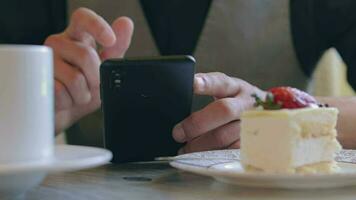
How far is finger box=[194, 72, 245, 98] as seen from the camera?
0.77 metres

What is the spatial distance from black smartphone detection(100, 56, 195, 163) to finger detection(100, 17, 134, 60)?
144mm

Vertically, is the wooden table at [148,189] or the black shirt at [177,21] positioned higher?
the black shirt at [177,21]

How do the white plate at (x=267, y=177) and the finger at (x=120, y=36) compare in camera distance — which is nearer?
the white plate at (x=267, y=177)

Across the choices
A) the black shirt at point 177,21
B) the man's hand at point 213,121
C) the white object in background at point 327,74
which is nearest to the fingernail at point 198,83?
the man's hand at point 213,121

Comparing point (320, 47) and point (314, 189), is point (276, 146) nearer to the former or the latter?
point (314, 189)

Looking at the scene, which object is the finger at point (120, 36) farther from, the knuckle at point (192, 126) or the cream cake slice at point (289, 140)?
the cream cake slice at point (289, 140)

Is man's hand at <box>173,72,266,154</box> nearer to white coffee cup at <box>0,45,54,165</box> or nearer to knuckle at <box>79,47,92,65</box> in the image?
knuckle at <box>79,47,92,65</box>

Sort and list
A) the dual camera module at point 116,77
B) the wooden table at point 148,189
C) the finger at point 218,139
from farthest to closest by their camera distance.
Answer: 1. the finger at point 218,139
2. the dual camera module at point 116,77
3. the wooden table at point 148,189

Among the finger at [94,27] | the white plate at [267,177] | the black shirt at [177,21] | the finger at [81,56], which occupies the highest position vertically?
the black shirt at [177,21]

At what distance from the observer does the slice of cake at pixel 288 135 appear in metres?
0.58

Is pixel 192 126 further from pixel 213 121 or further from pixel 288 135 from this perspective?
pixel 288 135

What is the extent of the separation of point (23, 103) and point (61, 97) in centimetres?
45

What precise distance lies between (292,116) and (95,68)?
36 cm

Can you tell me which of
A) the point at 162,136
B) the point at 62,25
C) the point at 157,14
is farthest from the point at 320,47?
the point at 162,136
